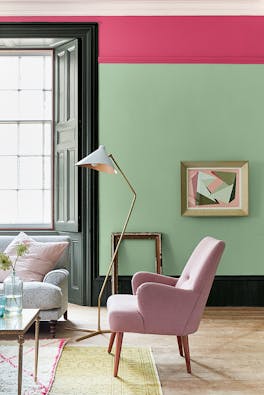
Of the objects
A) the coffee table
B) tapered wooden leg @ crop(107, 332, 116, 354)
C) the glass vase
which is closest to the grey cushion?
tapered wooden leg @ crop(107, 332, 116, 354)

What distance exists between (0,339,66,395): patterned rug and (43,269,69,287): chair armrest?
1.84ft

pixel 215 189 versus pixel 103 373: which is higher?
pixel 215 189

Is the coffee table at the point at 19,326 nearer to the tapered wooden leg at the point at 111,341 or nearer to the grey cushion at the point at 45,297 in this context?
the tapered wooden leg at the point at 111,341

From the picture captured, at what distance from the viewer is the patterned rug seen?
3.65 metres

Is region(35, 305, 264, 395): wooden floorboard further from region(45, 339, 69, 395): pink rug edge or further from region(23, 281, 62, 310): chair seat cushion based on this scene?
region(23, 281, 62, 310): chair seat cushion

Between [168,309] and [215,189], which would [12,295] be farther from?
[215,189]

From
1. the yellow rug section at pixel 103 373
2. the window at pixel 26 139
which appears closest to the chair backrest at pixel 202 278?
the yellow rug section at pixel 103 373

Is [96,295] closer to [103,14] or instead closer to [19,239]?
[19,239]

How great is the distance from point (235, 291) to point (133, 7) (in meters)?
3.41

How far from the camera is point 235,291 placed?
6711mm

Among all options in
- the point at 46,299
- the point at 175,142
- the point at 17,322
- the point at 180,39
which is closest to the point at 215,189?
the point at 175,142

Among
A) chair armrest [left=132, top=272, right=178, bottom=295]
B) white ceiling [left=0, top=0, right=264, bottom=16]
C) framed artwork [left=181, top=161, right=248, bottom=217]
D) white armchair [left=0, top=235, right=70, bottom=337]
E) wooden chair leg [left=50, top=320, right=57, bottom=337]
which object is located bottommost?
wooden chair leg [left=50, top=320, right=57, bottom=337]

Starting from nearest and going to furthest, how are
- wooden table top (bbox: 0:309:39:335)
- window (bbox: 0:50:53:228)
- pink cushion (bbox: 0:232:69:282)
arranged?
wooden table top (bbox: 0:309:39:335)
pink cushion (bbox: 0:232:69:282)
window (bbox: 0:50:53:228)

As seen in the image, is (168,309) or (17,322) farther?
(168,309)
